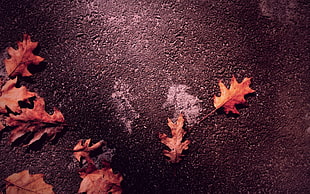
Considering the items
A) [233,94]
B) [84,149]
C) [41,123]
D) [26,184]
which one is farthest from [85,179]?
[233,94]

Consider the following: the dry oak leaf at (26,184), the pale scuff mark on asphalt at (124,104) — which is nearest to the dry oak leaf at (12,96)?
the dry oak leaf at (26,184)

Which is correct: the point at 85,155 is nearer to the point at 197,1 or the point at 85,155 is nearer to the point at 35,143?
the point at 35,143

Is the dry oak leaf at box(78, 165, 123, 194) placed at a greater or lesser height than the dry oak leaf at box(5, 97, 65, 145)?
lesser

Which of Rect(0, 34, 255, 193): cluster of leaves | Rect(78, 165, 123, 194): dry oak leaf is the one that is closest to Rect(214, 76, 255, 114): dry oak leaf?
Rect(0, 34, 255, 193): cluster of leaves

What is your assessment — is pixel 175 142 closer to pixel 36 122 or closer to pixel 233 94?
pixel 233 94

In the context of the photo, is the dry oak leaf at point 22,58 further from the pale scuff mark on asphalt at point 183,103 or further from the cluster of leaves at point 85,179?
the pale scuff mark on asphalt at point 183,103

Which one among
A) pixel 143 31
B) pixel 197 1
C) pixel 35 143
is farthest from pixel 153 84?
pixel 35 143

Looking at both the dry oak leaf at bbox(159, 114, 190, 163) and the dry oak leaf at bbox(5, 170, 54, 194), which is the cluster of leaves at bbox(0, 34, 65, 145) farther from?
the dry oak leaf at bbox(159, 114, 190, 163)
